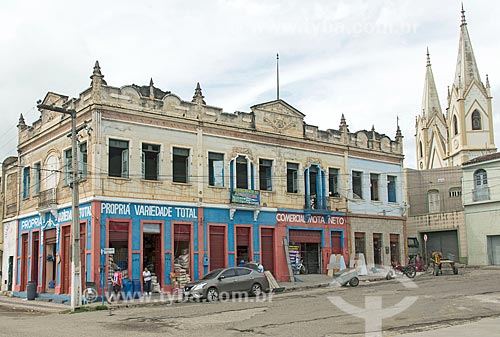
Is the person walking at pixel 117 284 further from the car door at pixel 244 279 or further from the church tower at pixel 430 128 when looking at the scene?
the church tower at pixel 430 128

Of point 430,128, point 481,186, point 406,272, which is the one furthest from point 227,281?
point 430,128

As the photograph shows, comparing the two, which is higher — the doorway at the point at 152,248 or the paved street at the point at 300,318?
the doorway at the point at 152,248

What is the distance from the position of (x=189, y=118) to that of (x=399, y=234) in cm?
1893

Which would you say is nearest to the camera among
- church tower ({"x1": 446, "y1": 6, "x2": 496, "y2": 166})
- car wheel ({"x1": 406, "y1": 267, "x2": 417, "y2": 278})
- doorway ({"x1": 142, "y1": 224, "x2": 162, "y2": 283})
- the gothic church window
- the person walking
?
the person walking

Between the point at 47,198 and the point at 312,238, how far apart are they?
1586cm

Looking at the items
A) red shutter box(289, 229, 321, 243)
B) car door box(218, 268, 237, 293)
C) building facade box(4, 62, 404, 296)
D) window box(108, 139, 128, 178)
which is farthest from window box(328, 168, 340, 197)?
window box(108, 139, 128, 178)

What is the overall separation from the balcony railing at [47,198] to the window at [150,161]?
17.5 feet

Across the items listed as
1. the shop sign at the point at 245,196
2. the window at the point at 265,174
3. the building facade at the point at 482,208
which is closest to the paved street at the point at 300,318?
the shop sign at the point at 245,196

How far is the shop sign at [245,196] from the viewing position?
3349 cm

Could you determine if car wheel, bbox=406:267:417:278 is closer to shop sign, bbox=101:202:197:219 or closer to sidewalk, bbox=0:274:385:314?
sidewalk, bbox=0:274:385:314

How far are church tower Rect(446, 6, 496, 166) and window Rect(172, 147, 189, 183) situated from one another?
48.7 meters

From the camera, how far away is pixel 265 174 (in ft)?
118

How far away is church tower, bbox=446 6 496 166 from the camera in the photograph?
7225 centimetres

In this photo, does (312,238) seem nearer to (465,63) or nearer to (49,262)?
(49,262)
